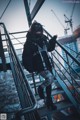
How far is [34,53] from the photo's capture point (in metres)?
3.82

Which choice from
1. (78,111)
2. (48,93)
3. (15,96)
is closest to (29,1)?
(15,96)

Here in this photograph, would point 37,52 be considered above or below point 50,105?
above

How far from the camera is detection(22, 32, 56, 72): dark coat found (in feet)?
12.3

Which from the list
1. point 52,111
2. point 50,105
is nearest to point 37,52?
point 50,105

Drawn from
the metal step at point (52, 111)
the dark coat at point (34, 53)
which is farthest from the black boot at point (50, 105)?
the dark coat at point (34, 53)

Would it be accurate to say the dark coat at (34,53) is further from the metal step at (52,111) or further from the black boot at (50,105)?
the metal step at (52,111)

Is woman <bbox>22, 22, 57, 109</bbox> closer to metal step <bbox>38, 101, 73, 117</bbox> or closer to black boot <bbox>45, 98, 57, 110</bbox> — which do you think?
black boot <bbox>45, 98, 57, 110</bbox>

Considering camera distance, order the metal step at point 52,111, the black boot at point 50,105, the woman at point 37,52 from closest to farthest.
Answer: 1. the metal step at point 52,111
2. the black boot at point 50,105
3. the woman at point 37,52

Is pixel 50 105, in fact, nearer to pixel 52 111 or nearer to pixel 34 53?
pixel 52 111

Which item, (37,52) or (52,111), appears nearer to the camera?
(52,111)

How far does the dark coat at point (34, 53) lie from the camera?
3.76m

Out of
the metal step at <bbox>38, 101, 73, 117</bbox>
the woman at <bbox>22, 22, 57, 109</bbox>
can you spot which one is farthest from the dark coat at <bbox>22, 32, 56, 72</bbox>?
the metal step at <bbox>38, 101, 73, 117</bbox>

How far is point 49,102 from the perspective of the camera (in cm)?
357

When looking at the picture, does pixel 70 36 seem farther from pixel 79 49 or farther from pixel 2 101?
pixel 2 101
